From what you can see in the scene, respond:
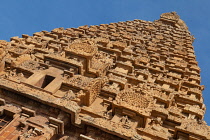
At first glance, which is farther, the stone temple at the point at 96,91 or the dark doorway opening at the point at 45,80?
the dark doorway opening at the point at 45,80

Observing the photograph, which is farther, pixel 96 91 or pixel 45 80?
pixel 45 80

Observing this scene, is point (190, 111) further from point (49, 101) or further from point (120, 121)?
point (49, 101)

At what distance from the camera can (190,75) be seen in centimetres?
2098

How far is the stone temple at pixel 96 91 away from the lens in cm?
1251

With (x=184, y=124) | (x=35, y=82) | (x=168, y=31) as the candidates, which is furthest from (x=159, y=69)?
(x=168, y=31)

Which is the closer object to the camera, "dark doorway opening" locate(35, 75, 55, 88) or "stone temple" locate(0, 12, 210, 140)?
"stone temple" locate(0, 12, 210, 140)

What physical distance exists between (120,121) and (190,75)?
31.3ft

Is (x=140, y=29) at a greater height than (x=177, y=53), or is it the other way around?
(x=140, y=29)

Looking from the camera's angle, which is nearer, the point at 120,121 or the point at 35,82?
the point at 120,121

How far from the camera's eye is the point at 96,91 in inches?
620

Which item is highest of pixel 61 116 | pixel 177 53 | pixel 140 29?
pixel 140 29

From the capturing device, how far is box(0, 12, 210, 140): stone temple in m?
12.5

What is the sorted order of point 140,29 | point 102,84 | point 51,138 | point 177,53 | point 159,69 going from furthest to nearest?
point 140,29, point 177,53, point 159,69, point 102,84, point 51,138

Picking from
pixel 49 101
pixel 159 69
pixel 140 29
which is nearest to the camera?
pixel 49 101
